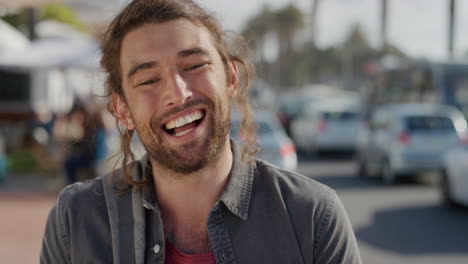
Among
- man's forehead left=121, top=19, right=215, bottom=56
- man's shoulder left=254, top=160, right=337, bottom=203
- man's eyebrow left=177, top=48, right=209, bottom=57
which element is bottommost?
man's shoulder left=254, top=160, right=337, bottom=203

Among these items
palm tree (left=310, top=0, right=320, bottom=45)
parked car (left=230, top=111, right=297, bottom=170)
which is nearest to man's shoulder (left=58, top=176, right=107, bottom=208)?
parked car (left=230, top=111, right=297, bottom=170)

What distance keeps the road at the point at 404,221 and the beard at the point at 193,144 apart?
5671 mm

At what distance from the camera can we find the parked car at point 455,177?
1053 centimetres

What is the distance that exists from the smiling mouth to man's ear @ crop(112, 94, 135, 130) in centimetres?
24

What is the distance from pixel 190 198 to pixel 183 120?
29cm

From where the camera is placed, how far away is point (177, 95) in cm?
236

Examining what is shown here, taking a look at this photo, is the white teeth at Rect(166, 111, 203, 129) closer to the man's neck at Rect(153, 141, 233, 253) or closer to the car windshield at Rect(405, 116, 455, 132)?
the man's neck at Rect(153, 141, 233, 253)

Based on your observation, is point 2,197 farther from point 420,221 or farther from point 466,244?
point 466,244

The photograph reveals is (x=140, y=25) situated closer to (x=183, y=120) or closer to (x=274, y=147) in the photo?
(x=183, y=120)

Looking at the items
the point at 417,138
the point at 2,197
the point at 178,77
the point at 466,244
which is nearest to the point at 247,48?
the point at 178,77

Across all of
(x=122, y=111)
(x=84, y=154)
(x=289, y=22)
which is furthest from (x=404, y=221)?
(x=289, y=22)

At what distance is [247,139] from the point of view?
113 inches

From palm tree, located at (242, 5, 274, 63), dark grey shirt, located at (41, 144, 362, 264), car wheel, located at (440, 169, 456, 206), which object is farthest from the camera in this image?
palm tree, located at (242, 5, 274, 63)

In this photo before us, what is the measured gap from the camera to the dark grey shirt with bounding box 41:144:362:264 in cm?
226
